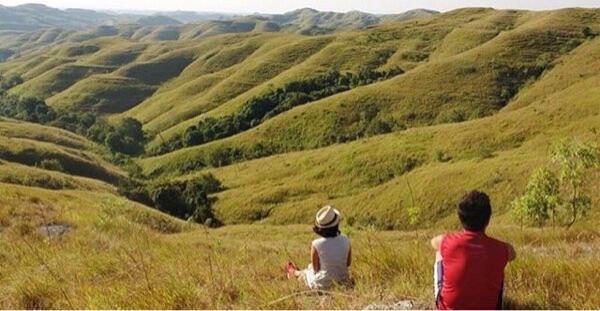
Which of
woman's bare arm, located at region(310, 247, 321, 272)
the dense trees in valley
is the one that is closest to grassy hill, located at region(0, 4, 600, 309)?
woman's bare arm, located at region(310, 247, 321, 272)

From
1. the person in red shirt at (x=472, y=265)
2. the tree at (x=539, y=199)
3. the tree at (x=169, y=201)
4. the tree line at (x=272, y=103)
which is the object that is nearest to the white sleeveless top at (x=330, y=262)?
the person in red shirt at (x=472, y=265)

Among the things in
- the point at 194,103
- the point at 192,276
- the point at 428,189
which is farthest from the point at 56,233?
the point at 194,103

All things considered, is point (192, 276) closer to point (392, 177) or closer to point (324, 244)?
point (324, 244)

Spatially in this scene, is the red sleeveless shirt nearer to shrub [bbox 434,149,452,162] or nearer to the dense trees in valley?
shrub [bbox 434,149,452,162]

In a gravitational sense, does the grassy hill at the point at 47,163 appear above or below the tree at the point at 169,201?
above

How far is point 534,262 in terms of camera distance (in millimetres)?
7277

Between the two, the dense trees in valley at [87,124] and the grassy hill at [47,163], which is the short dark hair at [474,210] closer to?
the grassy hill at [47,163]

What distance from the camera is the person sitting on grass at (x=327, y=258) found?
845 centimetres

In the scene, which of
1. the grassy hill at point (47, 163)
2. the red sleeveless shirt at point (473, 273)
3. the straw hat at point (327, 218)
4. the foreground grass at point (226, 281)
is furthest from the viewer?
the grassy hill at point (47, 163)

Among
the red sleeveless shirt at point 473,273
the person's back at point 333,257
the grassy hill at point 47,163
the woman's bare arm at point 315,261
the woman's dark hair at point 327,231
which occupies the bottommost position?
the grassy hill at point 47,163

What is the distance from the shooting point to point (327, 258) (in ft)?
28.4

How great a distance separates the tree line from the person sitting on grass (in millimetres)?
124879

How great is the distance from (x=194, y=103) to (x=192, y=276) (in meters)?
165

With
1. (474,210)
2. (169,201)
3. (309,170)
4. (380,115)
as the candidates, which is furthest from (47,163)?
(474,210)
